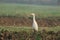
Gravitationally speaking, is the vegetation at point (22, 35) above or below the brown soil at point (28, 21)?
above

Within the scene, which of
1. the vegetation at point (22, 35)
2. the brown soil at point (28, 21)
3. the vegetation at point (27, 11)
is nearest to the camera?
the vegetation at point (22, 35)

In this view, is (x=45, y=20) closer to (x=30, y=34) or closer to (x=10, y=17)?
(x=10, y=17)

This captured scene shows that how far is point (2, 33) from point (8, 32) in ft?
0.92

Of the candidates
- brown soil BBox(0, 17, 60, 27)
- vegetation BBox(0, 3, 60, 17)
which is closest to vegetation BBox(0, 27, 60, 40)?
brown soil BBox(0, 17, 60, 27)

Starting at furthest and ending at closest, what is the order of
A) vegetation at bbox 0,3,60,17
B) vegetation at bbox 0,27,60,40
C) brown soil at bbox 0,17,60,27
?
vegetation at bbox 0,3,60,17
brown soil at bbox 0,17,60,27
vegetation at bbox 0,27,60,40

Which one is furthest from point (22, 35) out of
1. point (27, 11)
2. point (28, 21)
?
point (27, 11)

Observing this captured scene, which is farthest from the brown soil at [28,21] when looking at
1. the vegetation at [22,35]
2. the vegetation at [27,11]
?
the vegetation at [22,35]

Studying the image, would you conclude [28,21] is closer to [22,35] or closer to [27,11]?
[22,35]

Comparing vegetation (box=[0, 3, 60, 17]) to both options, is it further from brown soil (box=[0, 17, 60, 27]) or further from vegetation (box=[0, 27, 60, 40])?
vegetation (box=[0, 27, 60, 40])

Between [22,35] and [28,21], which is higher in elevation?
[22,35]

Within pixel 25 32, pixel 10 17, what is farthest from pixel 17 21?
pixel 25 32

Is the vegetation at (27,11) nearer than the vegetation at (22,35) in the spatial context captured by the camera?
No

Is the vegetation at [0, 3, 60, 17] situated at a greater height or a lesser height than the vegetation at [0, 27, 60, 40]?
lesser

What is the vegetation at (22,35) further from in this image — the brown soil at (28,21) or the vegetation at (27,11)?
the vegetation at (27,11)
